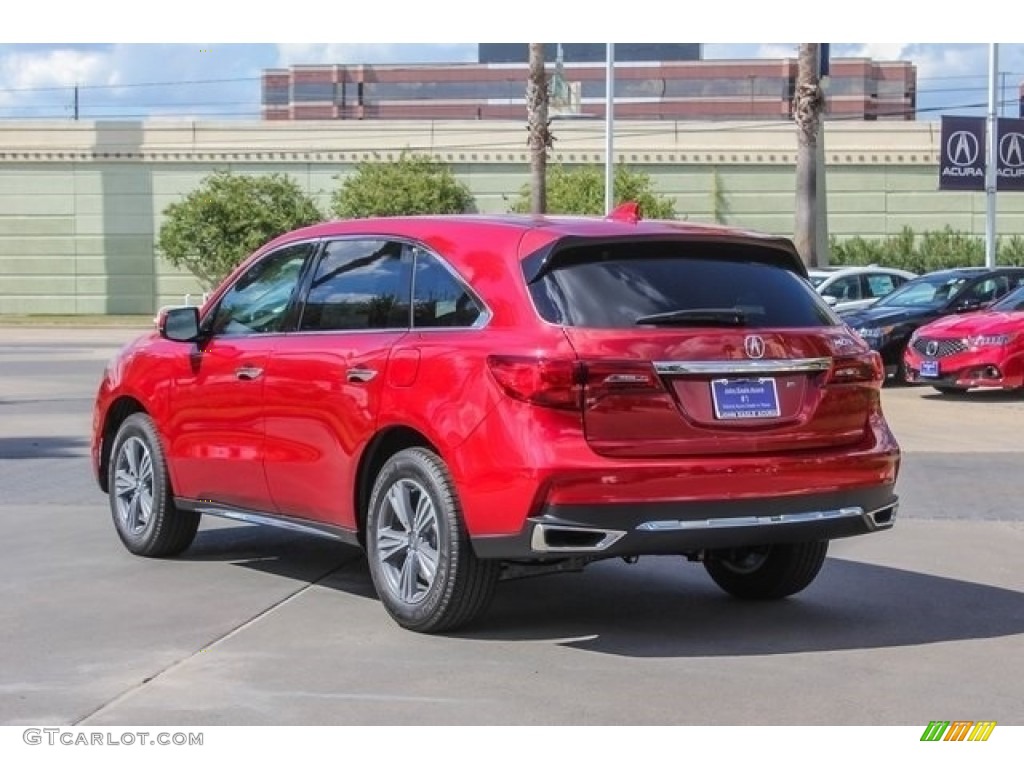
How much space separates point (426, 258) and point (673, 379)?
1379 millimetres

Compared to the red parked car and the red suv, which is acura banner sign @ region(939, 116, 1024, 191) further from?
the red suv

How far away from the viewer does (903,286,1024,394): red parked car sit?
65.5 feet

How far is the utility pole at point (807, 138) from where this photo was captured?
28.4m

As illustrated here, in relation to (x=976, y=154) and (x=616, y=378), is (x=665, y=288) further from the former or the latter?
(x=976, y=154)

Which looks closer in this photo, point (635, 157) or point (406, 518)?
point (406, 518)

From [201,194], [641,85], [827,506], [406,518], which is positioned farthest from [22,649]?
[641,85]

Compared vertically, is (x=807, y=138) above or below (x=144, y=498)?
above

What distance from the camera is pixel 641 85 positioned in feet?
407

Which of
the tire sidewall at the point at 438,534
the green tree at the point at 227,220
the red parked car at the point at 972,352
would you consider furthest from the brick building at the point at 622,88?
the tire sidewall at the point at 438,534

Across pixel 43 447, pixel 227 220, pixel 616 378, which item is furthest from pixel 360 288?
pixel 227 220

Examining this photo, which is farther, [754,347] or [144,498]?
[144,498]

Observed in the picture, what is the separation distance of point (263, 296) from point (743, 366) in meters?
2.75

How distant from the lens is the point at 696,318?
696 cm

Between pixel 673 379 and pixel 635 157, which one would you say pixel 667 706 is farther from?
pixel 635 157
